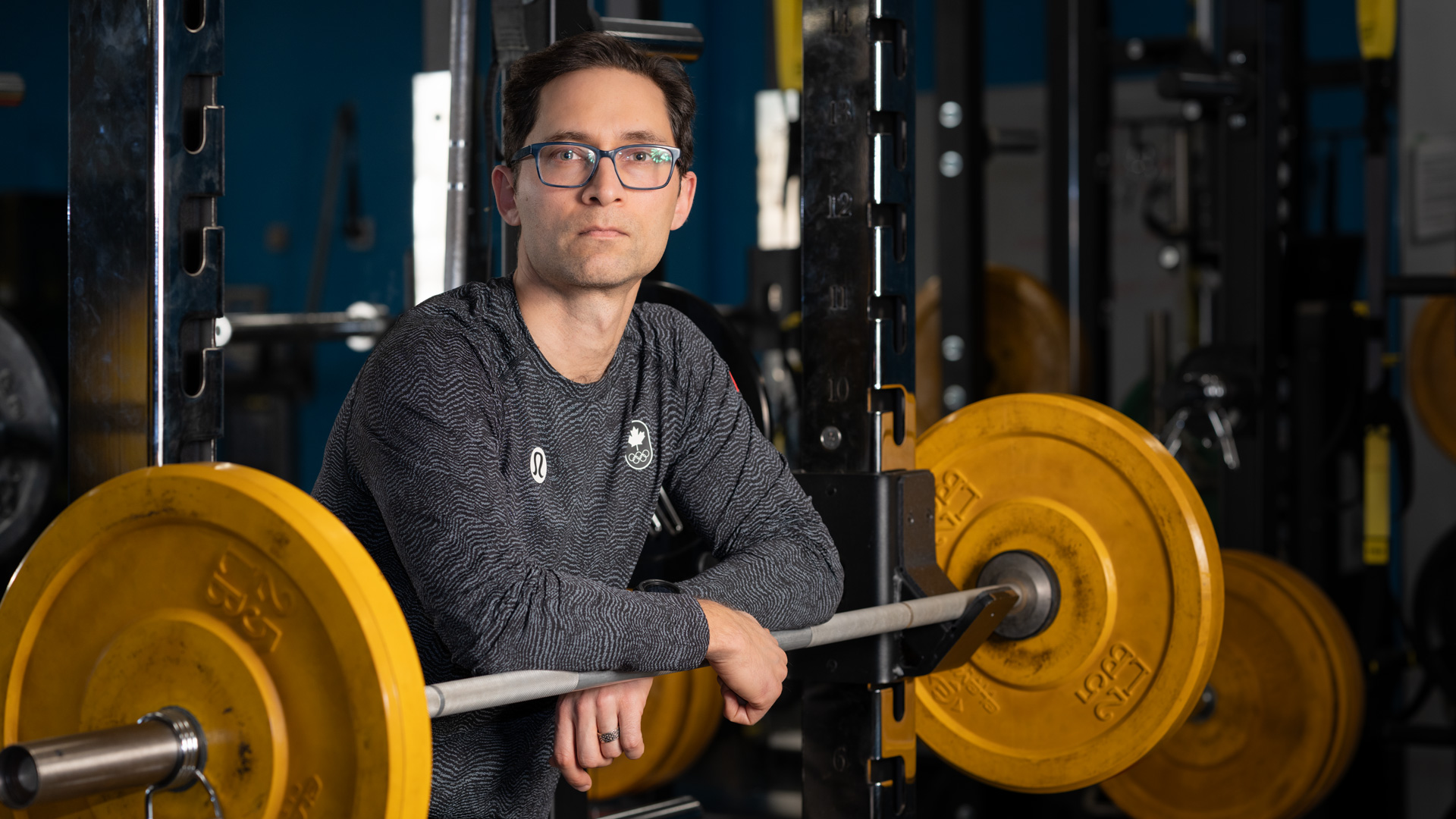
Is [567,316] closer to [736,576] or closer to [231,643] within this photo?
[736,576]

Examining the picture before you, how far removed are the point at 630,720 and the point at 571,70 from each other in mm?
638

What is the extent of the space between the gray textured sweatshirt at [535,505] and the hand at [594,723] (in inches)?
2.2

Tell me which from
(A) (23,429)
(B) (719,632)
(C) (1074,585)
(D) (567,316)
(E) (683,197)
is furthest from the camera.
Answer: (A) (23,429)

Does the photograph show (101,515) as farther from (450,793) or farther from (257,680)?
(450,793)

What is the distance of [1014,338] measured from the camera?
3.54 meters

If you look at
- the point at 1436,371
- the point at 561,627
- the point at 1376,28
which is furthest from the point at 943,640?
the point at 1436,371

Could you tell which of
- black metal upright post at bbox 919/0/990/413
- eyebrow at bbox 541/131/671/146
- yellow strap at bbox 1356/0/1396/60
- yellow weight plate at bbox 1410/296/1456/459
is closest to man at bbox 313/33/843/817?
eyebrow at bbox 541/131/671/146

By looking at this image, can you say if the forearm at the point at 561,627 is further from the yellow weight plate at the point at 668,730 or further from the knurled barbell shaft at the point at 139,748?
the yellow weight plate at the point at 668,730

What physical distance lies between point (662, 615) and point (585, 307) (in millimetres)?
341

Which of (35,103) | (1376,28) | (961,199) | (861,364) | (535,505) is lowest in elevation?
(535,505)

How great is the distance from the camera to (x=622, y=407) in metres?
1.50

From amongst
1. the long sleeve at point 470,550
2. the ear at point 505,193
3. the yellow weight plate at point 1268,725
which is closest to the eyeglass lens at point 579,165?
the ear at point 505,193

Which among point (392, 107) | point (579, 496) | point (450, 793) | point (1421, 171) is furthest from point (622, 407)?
point (1421, 171)

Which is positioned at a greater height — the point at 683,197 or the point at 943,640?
the point at 683,197
